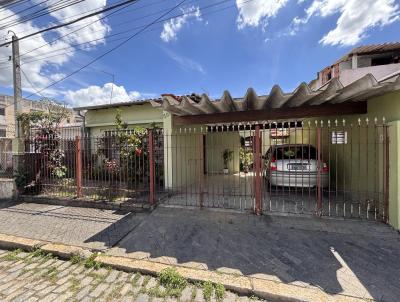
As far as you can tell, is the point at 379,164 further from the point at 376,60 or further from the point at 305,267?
the point at 376,60

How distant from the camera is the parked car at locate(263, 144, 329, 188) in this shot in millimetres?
5973

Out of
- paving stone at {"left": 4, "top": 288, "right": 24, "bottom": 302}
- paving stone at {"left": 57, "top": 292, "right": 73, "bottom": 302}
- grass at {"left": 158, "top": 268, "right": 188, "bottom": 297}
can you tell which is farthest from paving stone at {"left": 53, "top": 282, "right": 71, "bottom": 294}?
grass at {"left": 158, "top": 268, "right": 188, "bottom": 297}

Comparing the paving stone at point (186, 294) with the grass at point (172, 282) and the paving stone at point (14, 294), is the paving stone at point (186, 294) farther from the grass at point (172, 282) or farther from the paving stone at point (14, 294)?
the paving stone at point (14, 294)

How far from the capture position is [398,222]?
3971mm

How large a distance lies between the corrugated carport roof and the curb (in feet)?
10.5

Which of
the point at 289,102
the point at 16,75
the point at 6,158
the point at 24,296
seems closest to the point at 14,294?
the point at 24,296

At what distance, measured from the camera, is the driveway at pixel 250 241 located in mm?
2914

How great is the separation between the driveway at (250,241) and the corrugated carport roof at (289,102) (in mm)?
2542

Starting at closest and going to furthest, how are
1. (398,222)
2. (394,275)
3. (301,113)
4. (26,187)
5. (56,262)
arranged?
(394,275)
(56,262)
(398,222)
(301,113)
(26,187)

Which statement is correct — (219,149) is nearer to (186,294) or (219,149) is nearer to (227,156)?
(227,156)

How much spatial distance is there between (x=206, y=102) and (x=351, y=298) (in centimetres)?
410

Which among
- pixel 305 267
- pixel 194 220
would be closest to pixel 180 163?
pixel 194 220

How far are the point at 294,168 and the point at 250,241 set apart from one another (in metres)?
3.04

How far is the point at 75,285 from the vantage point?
9.53 feet
